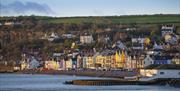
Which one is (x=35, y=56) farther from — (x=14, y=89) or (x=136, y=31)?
(x=14, y=89)

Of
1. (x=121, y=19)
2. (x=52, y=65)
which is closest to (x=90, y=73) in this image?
(x=52, y=65)

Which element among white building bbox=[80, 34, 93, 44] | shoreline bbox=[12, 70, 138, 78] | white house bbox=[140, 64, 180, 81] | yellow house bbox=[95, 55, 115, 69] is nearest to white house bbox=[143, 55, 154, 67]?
shoreline bbox=[12, 70, 138, 78]

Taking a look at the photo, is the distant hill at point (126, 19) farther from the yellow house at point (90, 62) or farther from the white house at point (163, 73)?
the white house at point (163, 73)

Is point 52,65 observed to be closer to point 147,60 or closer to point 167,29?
point 167,29

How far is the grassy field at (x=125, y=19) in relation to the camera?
154750mm

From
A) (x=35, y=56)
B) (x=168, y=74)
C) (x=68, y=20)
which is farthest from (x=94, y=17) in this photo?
(x=168, y=74)

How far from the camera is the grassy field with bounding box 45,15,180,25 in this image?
6093 inches

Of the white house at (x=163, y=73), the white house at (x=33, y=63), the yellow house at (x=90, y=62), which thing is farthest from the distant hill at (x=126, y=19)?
the white house at (x=163, y=73)

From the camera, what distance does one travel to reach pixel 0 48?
496ft

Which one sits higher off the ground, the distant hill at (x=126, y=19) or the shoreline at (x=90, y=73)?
the distant hill at (x=126, y=19)

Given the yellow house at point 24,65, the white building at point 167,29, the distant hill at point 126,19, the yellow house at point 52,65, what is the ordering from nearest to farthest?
the yellow house at point 52,65 < the yellow house at point 24,65 < the white building at point 167,29 < the distant hill at point 126,19

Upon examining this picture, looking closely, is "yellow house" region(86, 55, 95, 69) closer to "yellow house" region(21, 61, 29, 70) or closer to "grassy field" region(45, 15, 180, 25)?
"yellow house" region(21, 61, 29, 70)

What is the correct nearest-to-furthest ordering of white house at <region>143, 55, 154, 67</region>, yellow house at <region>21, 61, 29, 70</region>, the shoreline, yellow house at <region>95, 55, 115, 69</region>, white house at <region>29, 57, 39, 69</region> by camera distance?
the shoreline, white house at <region>143, 55, 154, 67</region>, yellow house at <region>95, 55, 115, 69</region>, white house at <region>29, 57, 39, 69</region>, yellow house at <region>21, 61, 29, 70</region>

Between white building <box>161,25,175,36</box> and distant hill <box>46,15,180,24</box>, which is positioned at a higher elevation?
distant hill <box>46,15,180,24</box>
